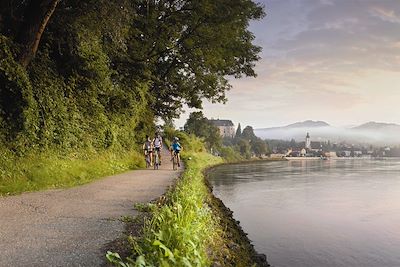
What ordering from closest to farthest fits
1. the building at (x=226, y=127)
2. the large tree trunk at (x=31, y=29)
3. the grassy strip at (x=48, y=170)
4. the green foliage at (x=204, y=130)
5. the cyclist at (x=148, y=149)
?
the grassy strip at (x=48, y=170) → the large tree trunk at (x=31, y=29) → the cyclist at (x=148, y=149) → the green foliage at (x=204, y=130) → the building at (x=226, y=127)

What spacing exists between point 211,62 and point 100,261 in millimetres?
20664

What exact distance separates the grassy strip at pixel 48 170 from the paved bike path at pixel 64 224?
0.69m

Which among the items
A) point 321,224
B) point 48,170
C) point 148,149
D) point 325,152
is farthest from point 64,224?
point 325,152

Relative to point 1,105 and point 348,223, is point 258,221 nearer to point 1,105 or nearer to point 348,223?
point 348,223

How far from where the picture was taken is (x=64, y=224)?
23.2ft

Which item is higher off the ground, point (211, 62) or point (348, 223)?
point (211, 62)

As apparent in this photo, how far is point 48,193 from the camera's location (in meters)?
10.6

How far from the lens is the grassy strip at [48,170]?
10.7 m

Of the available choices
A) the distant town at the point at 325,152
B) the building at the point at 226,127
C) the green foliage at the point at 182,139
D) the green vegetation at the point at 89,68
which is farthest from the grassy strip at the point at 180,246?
the building at the point at 226,127

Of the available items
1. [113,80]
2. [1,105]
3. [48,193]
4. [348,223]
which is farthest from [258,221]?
[113,80]

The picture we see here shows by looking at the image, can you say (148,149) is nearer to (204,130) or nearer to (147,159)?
(147,159)

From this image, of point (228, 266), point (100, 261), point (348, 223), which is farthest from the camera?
point (348, 223)

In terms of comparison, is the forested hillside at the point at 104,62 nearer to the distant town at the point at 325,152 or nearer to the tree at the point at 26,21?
the tree at the point at 26,21

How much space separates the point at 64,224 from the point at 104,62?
1072cm
